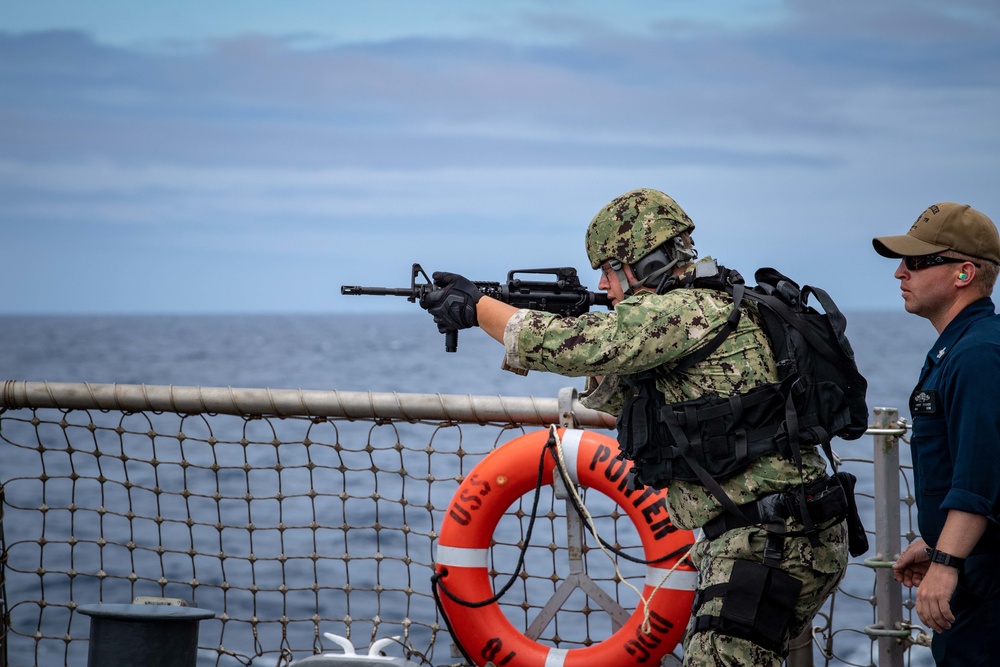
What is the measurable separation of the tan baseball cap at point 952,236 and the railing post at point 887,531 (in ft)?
3.45

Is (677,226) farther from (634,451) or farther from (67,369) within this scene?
(67,369)

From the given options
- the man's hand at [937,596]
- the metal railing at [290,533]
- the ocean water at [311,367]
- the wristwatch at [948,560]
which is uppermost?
the wristwatch at [948,560]

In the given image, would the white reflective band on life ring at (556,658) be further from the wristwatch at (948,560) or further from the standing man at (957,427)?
the wristwatch at (948,560)

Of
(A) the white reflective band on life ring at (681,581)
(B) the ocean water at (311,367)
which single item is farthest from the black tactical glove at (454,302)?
(B) the ocean water at (311,367)

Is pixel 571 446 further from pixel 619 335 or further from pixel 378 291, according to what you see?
pixel 619 335

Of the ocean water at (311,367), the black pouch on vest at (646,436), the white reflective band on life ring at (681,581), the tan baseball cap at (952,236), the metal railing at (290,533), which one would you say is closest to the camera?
the tan baseball cap at (952,236)

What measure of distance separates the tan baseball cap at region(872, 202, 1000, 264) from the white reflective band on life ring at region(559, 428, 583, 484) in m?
1.30

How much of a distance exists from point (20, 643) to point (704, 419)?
351 inches

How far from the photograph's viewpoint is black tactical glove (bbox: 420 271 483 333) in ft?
8.91

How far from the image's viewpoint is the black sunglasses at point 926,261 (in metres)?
2.48

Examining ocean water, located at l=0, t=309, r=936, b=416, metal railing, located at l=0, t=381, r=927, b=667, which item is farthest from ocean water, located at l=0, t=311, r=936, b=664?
metal railing, located at l=0, t=381, r=927, b=667

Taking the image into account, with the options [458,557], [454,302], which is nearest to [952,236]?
[454,302]

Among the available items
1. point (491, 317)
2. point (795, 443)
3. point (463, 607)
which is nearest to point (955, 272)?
point (795, 443)

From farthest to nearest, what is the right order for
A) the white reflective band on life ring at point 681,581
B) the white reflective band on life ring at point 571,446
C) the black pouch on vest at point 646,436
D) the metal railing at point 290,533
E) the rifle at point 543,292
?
1. the metal railing at point 290,533
2. the white reflective band on life ring at point 571,446
3. the white reflective band on life ring at point 681,581
4. the rifle at point 543,292
5. the black pouch on vest at point 646,436
